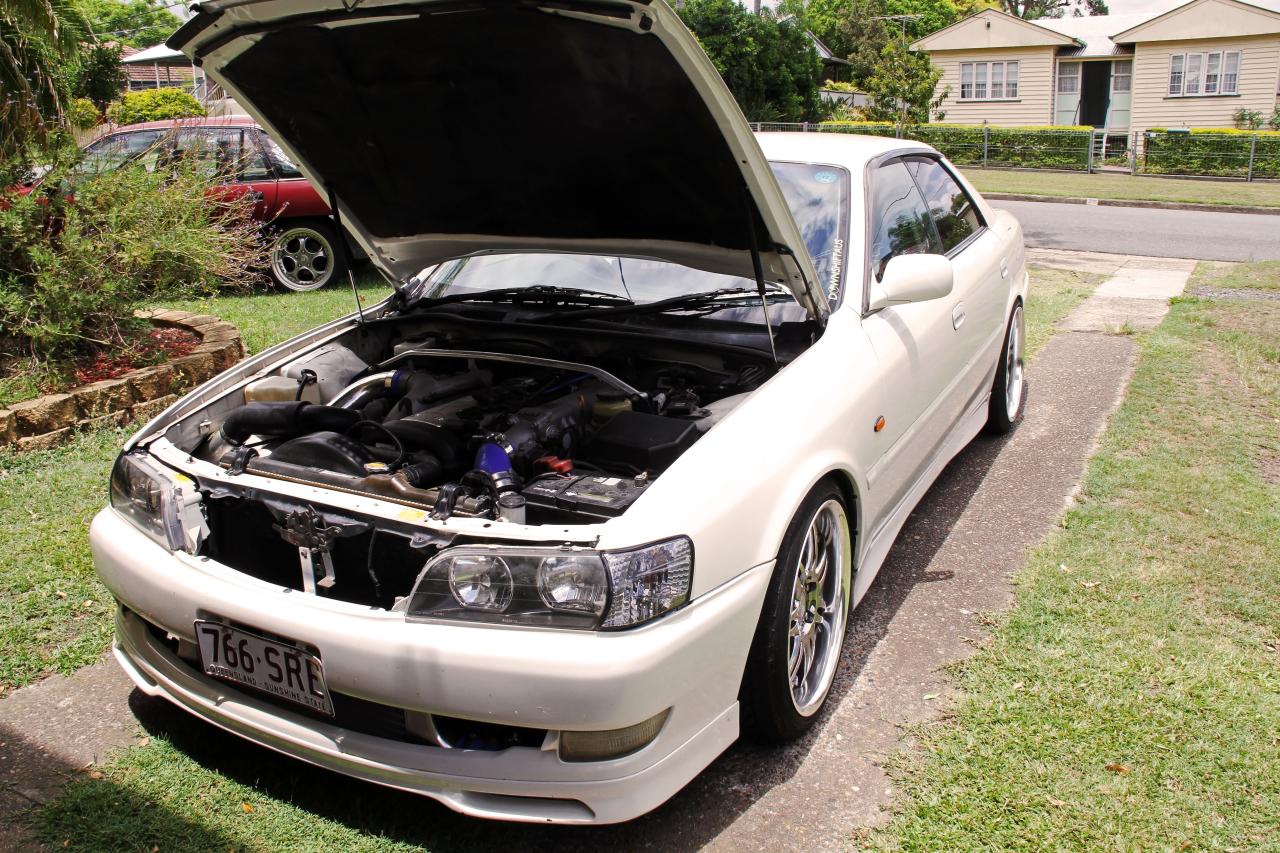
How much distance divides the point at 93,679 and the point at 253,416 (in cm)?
109

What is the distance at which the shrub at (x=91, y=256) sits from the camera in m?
5.65

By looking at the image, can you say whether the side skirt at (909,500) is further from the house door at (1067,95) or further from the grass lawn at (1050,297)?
the house door at (1067,95)

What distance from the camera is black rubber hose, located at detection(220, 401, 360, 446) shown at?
3.20 meters

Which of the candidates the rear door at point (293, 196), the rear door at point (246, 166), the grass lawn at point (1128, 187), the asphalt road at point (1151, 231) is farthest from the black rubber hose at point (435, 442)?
the grass lawn at point (1128, 187)

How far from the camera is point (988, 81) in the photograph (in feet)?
121

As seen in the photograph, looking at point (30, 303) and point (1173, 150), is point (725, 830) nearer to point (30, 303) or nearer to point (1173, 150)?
point (30, 303)

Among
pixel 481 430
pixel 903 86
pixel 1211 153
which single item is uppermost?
pixel 903 86

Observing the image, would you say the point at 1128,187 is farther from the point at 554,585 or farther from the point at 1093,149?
the point at 554,585

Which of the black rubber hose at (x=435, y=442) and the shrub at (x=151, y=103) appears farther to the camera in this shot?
the shrub at (x=151, y=103)

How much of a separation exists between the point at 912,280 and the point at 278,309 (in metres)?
6.35

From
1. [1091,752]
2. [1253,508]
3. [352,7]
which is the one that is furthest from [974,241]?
[352,7]

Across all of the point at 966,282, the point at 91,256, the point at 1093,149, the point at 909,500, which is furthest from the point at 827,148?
the point at 1093,149

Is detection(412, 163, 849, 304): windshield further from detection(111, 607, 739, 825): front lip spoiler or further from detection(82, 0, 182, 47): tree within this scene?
detection(82, 0, 182, 47): tree

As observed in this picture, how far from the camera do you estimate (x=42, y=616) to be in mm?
3791
